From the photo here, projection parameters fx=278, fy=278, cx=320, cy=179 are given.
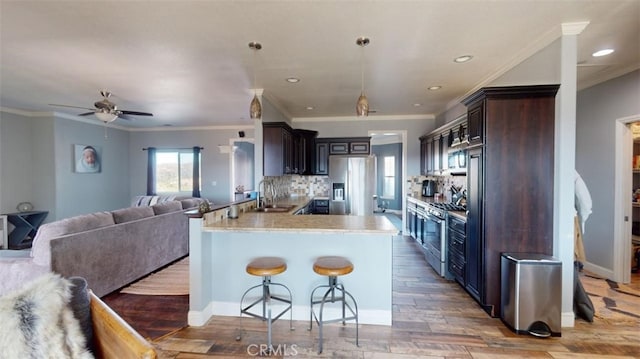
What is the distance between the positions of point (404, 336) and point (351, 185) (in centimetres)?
360

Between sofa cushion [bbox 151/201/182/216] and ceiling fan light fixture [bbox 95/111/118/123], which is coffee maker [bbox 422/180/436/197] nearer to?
sofa cushion [bbox 151/201/182/216]

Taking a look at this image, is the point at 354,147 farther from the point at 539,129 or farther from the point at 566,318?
the point at 566,318

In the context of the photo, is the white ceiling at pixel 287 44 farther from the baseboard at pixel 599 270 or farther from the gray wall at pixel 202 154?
the gray wall at pixel 202 154

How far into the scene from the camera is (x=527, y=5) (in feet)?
6.90

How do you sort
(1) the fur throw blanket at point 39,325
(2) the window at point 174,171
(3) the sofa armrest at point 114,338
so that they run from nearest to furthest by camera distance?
1. (3) the sofa armrest at point 114,338
2. (1) the fur throw blanket at point 39,325
3. (2) the window at point 174,171

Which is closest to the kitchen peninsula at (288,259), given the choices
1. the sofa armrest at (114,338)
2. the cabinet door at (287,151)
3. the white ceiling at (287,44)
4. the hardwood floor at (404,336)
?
the hardwood floor at (404,336)

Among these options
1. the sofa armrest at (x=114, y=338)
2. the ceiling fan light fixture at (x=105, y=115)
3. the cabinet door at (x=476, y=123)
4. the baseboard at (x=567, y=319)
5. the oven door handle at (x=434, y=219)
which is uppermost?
the ceiling fan light fixture at (x=105, y=115)

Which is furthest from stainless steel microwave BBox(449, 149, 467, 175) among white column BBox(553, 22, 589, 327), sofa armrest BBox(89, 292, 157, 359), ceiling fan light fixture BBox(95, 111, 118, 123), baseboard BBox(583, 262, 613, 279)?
ceiling fan light fixture BBox(95, 111, 118, 123)

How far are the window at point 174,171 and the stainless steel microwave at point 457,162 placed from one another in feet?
21.4

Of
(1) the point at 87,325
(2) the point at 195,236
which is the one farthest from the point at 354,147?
(1) the point at 87,325

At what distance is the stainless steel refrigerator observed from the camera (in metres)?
5.74

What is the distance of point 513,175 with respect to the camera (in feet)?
8.56

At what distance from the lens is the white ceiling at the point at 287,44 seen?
7.07 ft

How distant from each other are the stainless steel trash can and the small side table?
26.0 feet
